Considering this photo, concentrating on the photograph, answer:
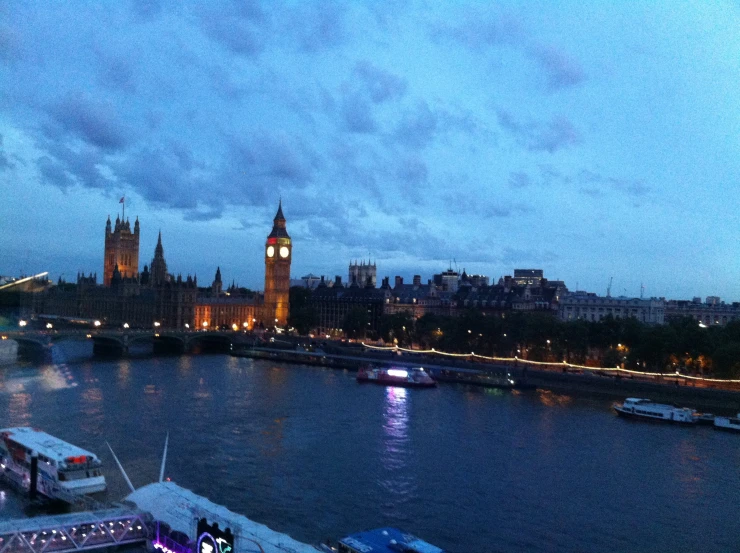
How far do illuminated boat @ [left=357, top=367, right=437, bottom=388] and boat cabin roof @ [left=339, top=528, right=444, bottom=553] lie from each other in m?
30.5

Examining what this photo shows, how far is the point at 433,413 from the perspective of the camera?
34906 millimetres

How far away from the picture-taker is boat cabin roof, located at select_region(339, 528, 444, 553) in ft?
46.6

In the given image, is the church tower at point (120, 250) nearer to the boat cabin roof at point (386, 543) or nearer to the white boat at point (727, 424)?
the white boat at point (727, 424)

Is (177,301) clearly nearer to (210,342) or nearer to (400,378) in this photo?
(210,342)

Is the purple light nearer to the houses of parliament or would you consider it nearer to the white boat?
the white boat

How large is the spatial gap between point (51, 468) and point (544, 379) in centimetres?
3488

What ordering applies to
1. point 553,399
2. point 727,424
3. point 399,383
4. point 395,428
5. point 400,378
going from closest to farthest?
point 395,428 < point 727,424 < point 553,399 < point 399,383 < point 400,378

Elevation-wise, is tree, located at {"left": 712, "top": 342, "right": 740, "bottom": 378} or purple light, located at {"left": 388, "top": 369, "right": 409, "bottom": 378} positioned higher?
tree, located at {"left": 712, "top": 342, "right": 740, "bottom": 378}

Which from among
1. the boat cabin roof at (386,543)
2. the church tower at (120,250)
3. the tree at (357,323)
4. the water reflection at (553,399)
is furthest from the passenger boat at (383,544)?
the church tower at (120,250)

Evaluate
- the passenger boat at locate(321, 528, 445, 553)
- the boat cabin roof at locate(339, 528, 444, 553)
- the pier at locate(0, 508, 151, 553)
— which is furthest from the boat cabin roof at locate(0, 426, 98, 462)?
the boat cabin roof at locate(339, 528, 444, 553)

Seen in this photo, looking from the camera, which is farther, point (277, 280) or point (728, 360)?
point (277, 280)

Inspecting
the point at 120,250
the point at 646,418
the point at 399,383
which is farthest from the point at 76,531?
the point at 120,250

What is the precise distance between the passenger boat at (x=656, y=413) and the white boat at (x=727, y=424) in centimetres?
109

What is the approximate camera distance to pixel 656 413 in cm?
3475
